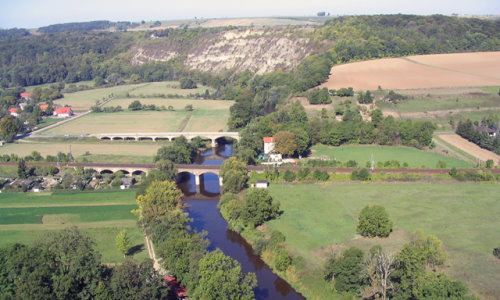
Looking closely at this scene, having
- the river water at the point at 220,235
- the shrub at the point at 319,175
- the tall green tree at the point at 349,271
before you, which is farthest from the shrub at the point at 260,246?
the shrub at the point at 319,175

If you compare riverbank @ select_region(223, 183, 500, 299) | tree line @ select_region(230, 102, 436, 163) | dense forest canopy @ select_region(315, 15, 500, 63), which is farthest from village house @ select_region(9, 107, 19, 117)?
dense forest canopy @ select_region(315, 15, 500, 63)

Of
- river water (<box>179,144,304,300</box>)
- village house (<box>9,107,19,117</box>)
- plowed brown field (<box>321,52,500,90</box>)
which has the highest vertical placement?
plowed brown field (<box>321,52,500,90</box>)

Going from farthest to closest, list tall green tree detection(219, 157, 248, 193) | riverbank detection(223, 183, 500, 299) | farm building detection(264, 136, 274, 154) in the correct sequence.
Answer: farm building detection(264, 136, 274, 154), tall green tree detection(219, 157, 248, 193), riverbank detection(223, 183, 500, 299)

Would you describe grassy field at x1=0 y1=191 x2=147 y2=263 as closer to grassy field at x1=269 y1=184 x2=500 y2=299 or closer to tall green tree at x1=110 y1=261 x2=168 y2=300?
tall green tree at x1=110 y1=261 x2=168 y2=300

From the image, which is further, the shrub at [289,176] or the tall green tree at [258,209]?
the shrub at [289,176]

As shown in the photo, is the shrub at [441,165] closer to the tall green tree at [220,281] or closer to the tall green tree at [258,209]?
the tall green tree at [258,209]

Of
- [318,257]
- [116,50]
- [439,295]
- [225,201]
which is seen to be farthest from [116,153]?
[116,50]

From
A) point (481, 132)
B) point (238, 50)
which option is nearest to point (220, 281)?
point (481, 132)
